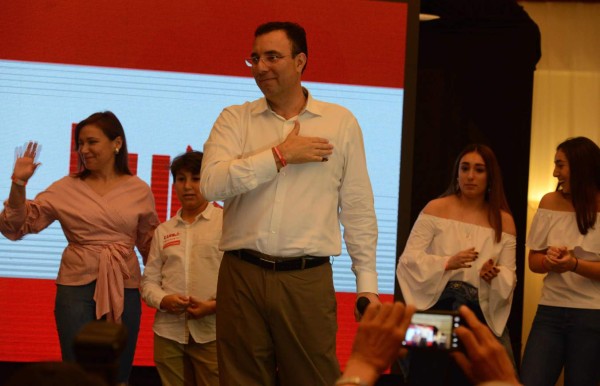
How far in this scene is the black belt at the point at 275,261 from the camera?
2.90m

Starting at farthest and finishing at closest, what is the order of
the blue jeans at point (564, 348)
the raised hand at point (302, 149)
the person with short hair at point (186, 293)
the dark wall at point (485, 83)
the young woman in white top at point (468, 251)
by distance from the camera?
the dark wall at point (485, 83) → the young woman in white top at point (468, 251) → the blue jeans at point (564, 348) → the person with short hair at point (186, 293) → the raised hand at point (302, 149)

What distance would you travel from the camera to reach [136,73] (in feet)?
16.4

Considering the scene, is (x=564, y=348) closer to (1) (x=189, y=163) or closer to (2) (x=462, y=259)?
(2) (x=462, y=259)

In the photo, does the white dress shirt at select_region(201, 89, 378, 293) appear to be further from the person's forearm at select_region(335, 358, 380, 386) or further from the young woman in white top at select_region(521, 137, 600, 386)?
the person's forearm at select_region(335, 358, 380, 386)

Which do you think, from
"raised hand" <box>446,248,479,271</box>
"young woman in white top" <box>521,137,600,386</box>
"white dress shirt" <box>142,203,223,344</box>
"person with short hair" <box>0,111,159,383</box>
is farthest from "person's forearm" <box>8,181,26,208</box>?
"young woman in white top" <box>521,137,600,386</box>

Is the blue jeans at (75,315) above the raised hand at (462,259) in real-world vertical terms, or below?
below

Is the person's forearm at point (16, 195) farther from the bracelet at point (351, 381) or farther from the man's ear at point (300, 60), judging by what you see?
the bracelet at point (351, 381)

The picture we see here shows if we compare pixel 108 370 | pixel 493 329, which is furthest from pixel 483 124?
pixel 108 370

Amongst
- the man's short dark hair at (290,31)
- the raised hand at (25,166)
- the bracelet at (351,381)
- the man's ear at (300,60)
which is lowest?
the bracelet at (351,381)

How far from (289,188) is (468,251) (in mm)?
1277

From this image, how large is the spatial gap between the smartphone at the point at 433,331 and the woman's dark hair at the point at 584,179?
2.69 meters

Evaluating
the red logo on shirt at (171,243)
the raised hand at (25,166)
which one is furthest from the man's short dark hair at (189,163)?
the raised hand at (25,166)

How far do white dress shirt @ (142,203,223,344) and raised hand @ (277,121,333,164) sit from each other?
1088 mm

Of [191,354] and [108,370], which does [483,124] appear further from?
[108,370]
